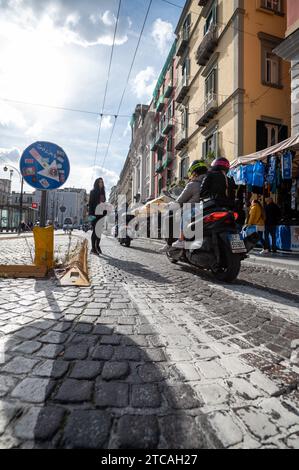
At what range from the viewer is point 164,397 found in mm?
1209

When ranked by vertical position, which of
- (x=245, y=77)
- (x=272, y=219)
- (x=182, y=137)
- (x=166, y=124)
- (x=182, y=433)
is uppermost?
(x=166, y=124)

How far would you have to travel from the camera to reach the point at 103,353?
5.30ft

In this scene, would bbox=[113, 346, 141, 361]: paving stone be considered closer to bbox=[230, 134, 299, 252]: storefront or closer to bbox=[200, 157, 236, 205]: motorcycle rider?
bbox=[200, 157, 236, 205]: motorcycle rider

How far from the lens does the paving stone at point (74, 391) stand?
1167mm

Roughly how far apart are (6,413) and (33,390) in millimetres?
157

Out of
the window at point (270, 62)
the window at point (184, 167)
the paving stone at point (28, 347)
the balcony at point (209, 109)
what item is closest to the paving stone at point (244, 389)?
the paving stone at point (28, 347)

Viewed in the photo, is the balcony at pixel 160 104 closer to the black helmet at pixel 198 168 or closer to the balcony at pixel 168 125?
the balcony at pixel 168 125

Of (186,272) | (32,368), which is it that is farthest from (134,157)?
(32,368)

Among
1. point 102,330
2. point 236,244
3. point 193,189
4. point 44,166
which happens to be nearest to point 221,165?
point 193,189

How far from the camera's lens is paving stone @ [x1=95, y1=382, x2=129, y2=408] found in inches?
45.3

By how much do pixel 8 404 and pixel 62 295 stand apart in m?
1.82

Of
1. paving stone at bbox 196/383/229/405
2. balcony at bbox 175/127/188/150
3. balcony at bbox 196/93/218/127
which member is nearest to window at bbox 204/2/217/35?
balcony at bbox 196/93/218/127

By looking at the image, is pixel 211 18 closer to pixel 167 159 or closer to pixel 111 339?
pixel 167 159

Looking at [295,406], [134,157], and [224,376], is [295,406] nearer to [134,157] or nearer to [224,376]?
[224,376]
